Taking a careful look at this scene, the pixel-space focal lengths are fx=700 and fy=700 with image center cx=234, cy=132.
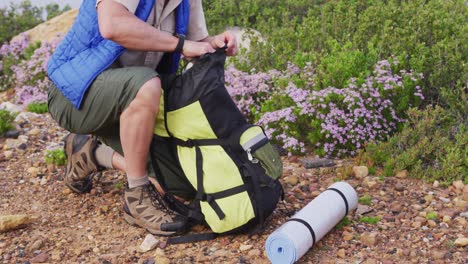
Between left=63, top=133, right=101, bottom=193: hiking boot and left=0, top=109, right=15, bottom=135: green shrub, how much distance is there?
1.56 meters

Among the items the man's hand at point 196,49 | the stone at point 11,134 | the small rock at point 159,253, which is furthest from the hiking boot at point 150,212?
the stone at point 11,134

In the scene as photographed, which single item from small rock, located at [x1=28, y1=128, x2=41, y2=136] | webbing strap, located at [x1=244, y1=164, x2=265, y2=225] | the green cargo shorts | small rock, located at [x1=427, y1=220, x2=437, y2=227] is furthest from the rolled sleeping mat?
small rock, located at [x1=28, y1=128, x2=41, y2=136]

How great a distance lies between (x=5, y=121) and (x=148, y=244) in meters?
2.91

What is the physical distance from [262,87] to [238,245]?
7.31ft

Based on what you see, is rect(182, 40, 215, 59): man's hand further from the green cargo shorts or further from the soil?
the soil

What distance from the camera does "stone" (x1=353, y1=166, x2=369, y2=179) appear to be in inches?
196

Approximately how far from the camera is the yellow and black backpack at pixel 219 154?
4074 millimetres

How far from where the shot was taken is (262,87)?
19.9 ft

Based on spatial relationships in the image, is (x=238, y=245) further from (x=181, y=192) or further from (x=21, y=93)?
(x=21, y=93)

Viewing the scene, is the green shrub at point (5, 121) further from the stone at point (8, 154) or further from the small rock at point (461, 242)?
the small rock at point (461, 242)

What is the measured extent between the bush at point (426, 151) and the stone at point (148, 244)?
69.3 inches

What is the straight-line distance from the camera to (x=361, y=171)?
197 inches

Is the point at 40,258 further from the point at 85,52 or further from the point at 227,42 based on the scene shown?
the point at 227,42

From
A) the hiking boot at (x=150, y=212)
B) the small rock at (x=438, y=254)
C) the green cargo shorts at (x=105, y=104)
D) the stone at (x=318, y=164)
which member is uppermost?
the green cargo shorts at (x=105, y=104)
